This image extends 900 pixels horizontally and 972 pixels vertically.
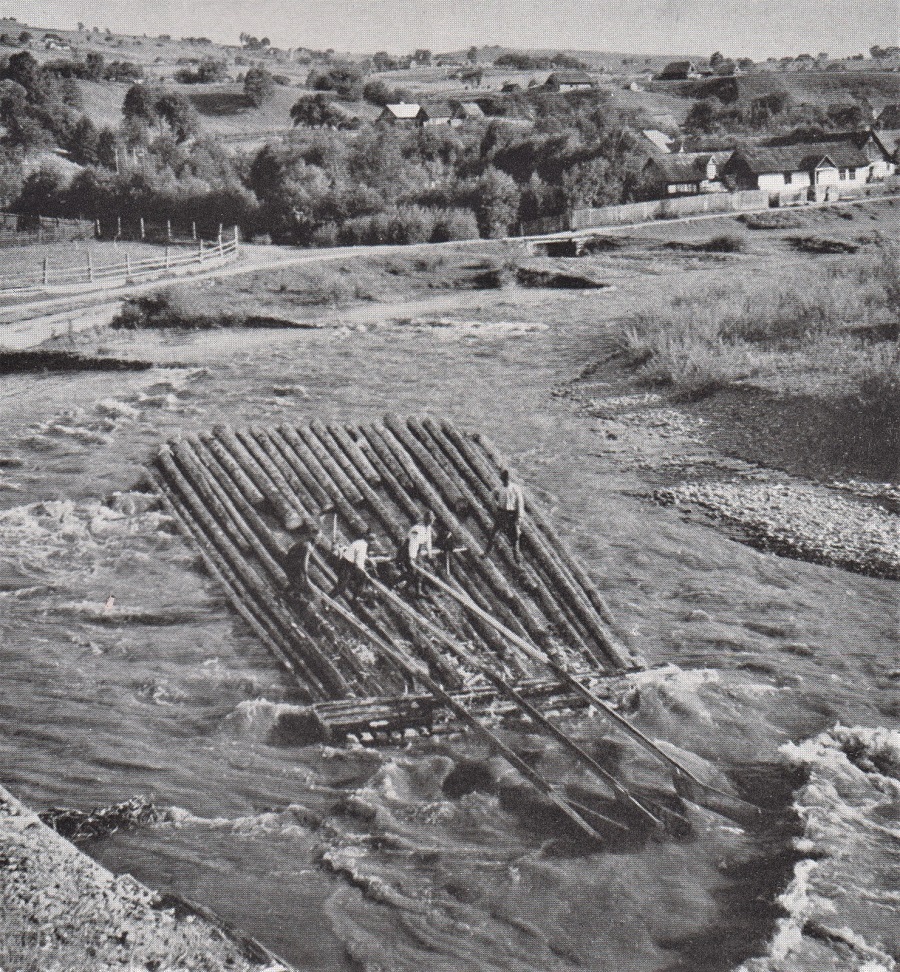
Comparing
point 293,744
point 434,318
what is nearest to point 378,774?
point 293,744

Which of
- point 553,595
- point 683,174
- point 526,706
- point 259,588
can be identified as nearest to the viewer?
point 526,706

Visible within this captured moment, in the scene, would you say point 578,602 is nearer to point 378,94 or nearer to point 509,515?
point 509,515

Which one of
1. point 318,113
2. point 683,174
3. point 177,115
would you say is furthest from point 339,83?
point 683,174

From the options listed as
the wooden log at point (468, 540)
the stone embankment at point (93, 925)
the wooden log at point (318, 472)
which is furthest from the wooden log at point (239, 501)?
the stone embankment at point (93, 925)

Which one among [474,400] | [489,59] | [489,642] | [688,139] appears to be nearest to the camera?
[489,642]

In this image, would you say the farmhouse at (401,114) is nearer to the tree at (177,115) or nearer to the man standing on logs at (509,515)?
the tree at (177,115)

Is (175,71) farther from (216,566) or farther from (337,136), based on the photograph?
(216,566)
